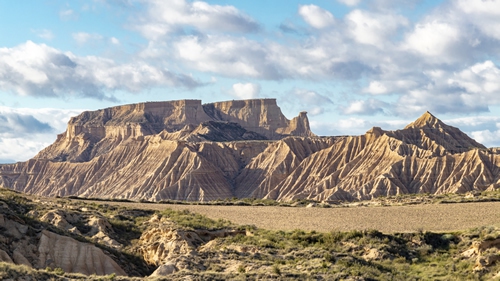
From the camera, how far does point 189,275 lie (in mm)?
→ 24234

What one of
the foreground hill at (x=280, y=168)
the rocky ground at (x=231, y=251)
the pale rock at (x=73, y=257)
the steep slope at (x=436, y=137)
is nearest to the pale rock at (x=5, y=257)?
the rocky ground at (x=231, y=251)

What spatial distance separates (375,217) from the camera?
4275 centimetres

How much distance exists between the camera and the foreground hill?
12212 centimetres

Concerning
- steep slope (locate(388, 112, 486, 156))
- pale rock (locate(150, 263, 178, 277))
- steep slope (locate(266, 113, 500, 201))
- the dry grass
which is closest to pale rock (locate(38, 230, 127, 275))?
pale rock (locate(150, 263, 178, 277))

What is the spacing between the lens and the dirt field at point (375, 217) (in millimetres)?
39000

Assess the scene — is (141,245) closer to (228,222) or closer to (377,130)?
(228,222)

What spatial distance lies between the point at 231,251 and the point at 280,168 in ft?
400

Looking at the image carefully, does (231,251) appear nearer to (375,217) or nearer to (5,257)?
(5,257)

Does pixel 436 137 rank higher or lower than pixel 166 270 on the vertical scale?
higher

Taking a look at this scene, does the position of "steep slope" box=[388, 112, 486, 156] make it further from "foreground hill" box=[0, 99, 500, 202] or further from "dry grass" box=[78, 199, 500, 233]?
"dry grass" box=[78, 199, 500, 233]

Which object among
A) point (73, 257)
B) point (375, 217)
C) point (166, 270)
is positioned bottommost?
point (166, 270)

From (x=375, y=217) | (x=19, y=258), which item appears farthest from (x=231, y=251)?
(x=375, y=217)

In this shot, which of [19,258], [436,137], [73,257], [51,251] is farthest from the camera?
[436,137]

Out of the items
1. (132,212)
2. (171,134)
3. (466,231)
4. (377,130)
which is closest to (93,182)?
(171,134)
